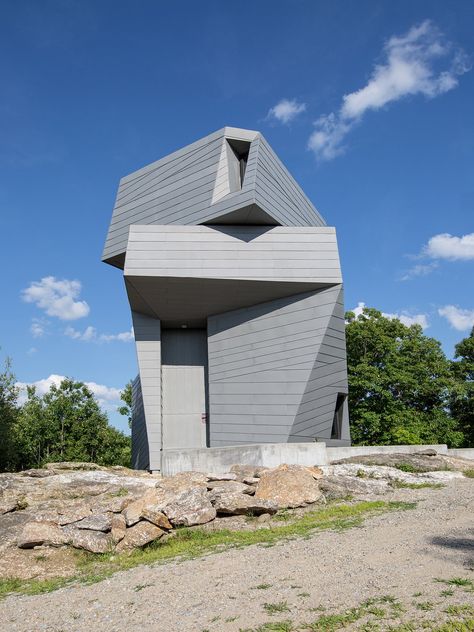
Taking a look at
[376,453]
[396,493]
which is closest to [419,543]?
[396,493]

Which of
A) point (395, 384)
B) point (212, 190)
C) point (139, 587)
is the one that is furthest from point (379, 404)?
point (139, 587)

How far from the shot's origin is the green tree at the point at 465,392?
117 feet

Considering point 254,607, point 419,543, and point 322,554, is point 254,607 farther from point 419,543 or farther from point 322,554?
point 419,543

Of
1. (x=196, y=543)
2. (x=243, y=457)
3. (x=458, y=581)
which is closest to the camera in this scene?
(x=458, y=581)

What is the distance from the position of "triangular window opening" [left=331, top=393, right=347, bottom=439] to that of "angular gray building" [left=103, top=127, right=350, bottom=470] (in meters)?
0.04

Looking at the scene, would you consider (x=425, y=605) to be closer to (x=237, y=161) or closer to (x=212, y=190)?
(x=212, y=190)

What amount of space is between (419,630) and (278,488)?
26.3 ft

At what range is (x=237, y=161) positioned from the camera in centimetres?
2383

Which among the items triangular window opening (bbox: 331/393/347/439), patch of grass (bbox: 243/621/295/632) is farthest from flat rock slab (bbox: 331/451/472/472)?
patch of grass (bbox: 243/621/295/632)

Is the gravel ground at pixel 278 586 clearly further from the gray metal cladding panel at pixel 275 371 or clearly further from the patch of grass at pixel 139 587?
the gray metal cladding panel at pixel 275 371

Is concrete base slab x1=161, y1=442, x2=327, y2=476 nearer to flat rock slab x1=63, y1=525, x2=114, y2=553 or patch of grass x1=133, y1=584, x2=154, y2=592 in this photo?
flat rock slab x1=63, y1=525, x2=114, y2=553

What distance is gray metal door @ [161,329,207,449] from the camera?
25.7 m

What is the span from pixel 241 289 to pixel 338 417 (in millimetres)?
7053

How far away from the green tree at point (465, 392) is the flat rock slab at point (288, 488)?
25439 millimetres
